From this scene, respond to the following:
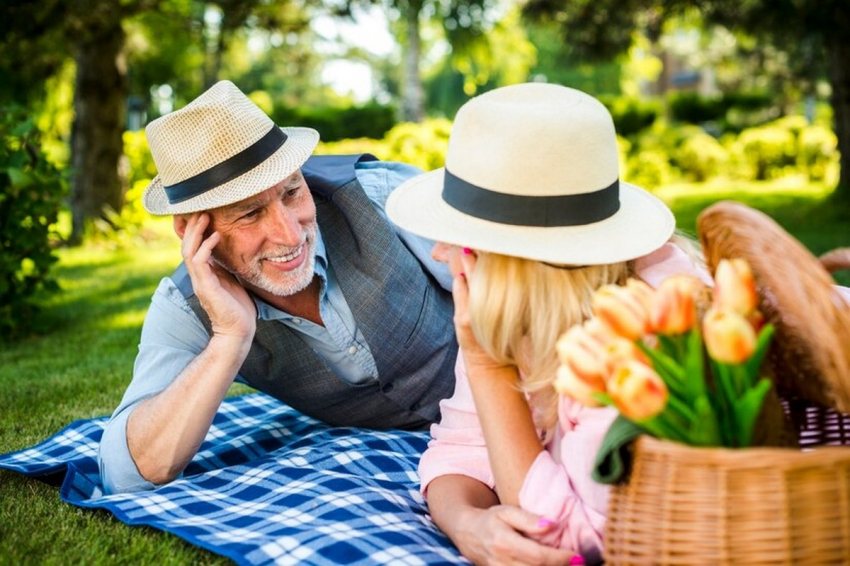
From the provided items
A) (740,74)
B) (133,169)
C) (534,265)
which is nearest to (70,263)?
(133,169)

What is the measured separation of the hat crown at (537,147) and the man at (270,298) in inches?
39.5

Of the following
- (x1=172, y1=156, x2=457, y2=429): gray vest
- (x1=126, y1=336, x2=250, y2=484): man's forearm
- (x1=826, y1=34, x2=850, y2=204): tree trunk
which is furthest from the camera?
(x1=826, y1=34, x2=850, y2=204): tree trunk

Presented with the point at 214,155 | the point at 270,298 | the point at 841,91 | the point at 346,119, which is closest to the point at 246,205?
the point at 214,155

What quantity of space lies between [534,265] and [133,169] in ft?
45.6

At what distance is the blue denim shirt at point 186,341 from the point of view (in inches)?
120

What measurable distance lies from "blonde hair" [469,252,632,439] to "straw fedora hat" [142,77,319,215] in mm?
1110

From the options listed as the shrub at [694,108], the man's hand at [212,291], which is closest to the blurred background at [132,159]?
the man's hand at [212,291]

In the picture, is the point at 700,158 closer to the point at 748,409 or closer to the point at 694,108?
the point at 694,108

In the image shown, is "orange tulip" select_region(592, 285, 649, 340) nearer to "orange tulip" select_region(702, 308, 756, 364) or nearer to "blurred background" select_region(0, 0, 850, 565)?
"orange tulip" select_region(702, 308, 756, 364)

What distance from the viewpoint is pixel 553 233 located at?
6.81 ft

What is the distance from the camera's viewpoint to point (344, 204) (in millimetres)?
3400

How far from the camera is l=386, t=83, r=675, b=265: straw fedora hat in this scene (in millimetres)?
2055

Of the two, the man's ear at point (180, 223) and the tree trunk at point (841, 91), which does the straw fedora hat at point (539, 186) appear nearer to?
the man's ear at point (180, 223)

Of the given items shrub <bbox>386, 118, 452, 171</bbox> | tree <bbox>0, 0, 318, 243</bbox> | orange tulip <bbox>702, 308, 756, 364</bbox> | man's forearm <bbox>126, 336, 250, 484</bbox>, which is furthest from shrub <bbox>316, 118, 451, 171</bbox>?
orange tulip <bbox>702, 308, 756, 364</bbox>
